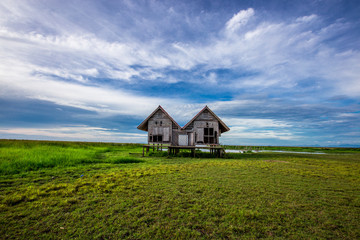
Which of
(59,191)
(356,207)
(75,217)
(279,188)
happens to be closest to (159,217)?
(75,217)

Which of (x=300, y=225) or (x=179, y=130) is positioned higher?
(x=179, y=130)

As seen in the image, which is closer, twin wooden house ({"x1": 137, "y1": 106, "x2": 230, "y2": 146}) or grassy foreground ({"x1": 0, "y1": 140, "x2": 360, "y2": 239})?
grassy foreground ({"x1": 0, "y1": 140, "x2": 360, "y2": 239})

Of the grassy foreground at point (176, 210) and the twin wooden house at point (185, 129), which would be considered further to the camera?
the twin wooden house at point (185, 129)

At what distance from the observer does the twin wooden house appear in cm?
2072

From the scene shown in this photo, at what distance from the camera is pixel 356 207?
509cm

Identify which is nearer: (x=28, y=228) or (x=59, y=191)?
(x=28, y=228)

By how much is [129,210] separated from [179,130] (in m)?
17.2

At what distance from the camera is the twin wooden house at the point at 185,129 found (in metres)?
20.7

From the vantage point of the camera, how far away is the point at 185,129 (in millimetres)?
21312

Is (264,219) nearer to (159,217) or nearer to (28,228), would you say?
(159,217)

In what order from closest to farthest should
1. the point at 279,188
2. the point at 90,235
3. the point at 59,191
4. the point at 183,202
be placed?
the point at 90,235 → the point at 183,202 → the point at 59,191 → the point at 279,188

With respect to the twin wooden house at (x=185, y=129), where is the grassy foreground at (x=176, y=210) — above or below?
below

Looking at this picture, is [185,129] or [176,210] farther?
[185,129]

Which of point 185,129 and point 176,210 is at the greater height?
point 185,129
